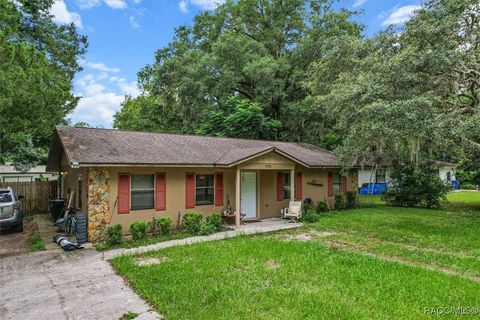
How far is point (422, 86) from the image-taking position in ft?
34.7

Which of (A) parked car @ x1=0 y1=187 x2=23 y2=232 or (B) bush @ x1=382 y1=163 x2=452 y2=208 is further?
(B) bush @ x1=382 y1=163 x2=452 y2=208

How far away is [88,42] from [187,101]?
379 inches

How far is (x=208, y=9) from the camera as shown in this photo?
27.5 metres

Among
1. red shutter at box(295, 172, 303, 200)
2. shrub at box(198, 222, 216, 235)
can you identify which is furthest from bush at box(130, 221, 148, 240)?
red shutter at box(295, 172, 303, 200)

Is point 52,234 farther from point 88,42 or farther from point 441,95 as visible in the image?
point 88,42

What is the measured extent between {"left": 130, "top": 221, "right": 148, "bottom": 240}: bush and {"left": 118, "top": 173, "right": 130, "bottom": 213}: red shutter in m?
0.67

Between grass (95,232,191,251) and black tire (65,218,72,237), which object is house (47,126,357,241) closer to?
black tire (65,218,72,237)

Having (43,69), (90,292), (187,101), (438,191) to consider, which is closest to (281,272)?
(90,292)

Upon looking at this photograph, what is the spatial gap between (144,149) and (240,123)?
1104 centimetres

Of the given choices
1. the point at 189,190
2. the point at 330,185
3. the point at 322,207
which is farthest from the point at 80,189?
the point at 330,185

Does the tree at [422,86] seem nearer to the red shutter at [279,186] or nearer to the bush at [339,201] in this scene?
the red shutter at [279,186]

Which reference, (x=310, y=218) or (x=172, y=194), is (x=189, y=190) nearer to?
(x=172, y=194)

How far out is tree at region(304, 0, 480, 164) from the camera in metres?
9.07

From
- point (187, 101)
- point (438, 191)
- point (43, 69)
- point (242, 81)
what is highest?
point (242, 81)
